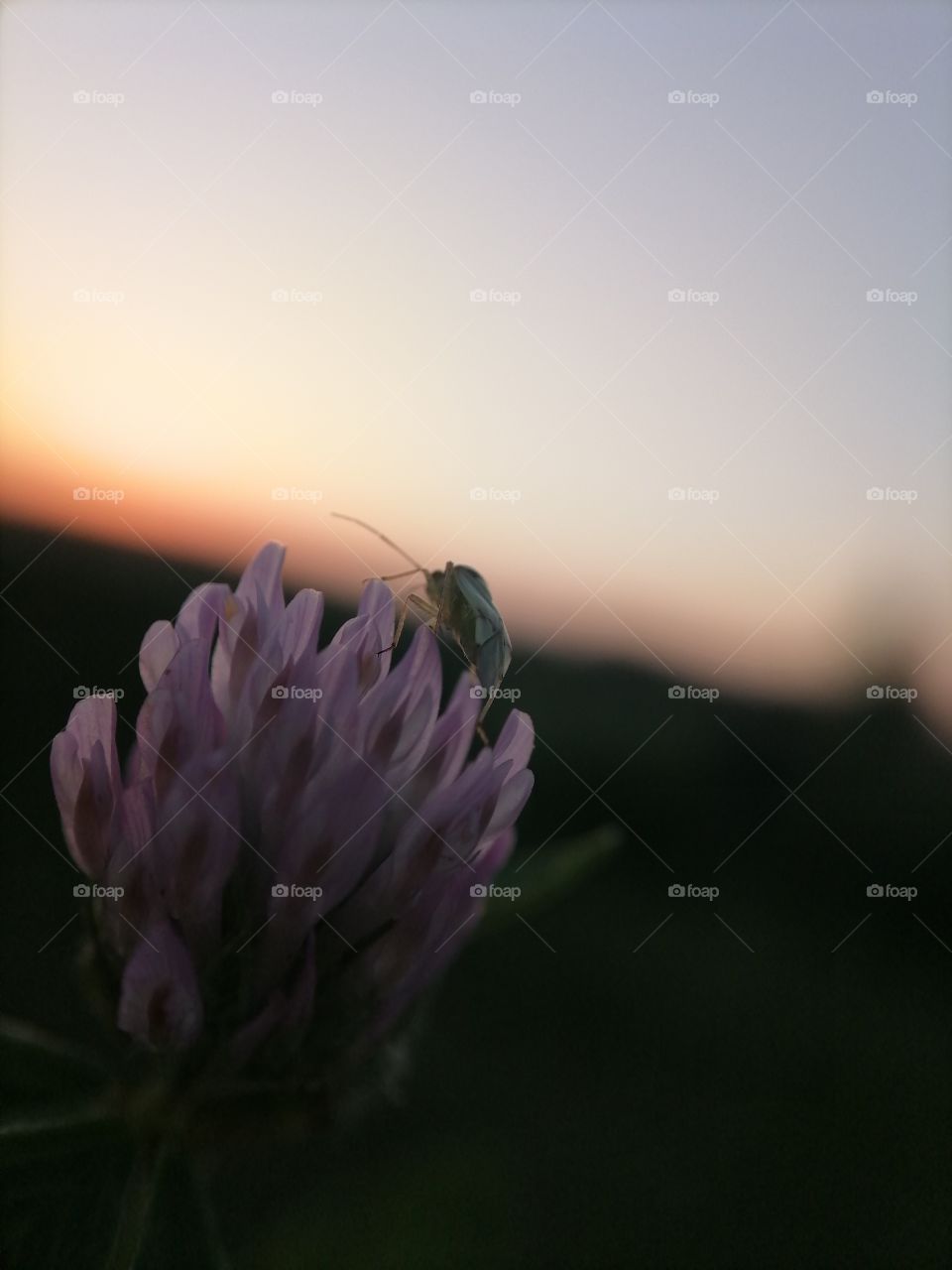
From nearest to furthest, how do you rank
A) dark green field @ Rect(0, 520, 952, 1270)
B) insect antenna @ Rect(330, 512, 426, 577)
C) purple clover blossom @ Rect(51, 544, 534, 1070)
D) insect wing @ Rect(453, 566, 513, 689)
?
purple clover blossom @ Rect(51, 544, 534, 1070) → insect wing @ Rect(453, 566, 513, 689) → insect antenna @ Rect(330, 512, 426, 577) → dark green field @ Rect(0, 520, 952, 1270)

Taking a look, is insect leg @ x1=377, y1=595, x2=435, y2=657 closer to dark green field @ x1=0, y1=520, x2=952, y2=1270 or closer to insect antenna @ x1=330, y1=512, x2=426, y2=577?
insect antenna @ x1=330, y1=512, x2=426, y2=577

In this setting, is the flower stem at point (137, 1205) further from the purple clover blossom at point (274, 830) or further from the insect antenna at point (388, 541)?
the insect antenna at point (388, 541)

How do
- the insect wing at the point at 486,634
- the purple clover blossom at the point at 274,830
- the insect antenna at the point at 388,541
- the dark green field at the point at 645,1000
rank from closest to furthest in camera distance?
the purple clover blossom at the point at 274,830
the insect wing at the point at 486,634
the insect antenna at the point at 388,541
the dark green field at the point at 645,1000

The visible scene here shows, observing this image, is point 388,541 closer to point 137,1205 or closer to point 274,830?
point 274,830

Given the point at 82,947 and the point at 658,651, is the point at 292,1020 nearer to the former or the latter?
the point at 82,947

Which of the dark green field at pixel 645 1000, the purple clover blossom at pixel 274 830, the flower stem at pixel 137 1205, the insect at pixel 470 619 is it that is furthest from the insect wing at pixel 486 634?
the flower stem at pixel 137 1205

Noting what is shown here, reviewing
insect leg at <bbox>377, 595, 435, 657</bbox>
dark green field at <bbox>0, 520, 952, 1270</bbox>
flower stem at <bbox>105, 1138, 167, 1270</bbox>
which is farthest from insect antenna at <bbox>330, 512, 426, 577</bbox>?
flower stem at <bbox>105, 1138, 167, 1270</bbox>

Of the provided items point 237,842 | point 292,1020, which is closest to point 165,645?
point 237,842
